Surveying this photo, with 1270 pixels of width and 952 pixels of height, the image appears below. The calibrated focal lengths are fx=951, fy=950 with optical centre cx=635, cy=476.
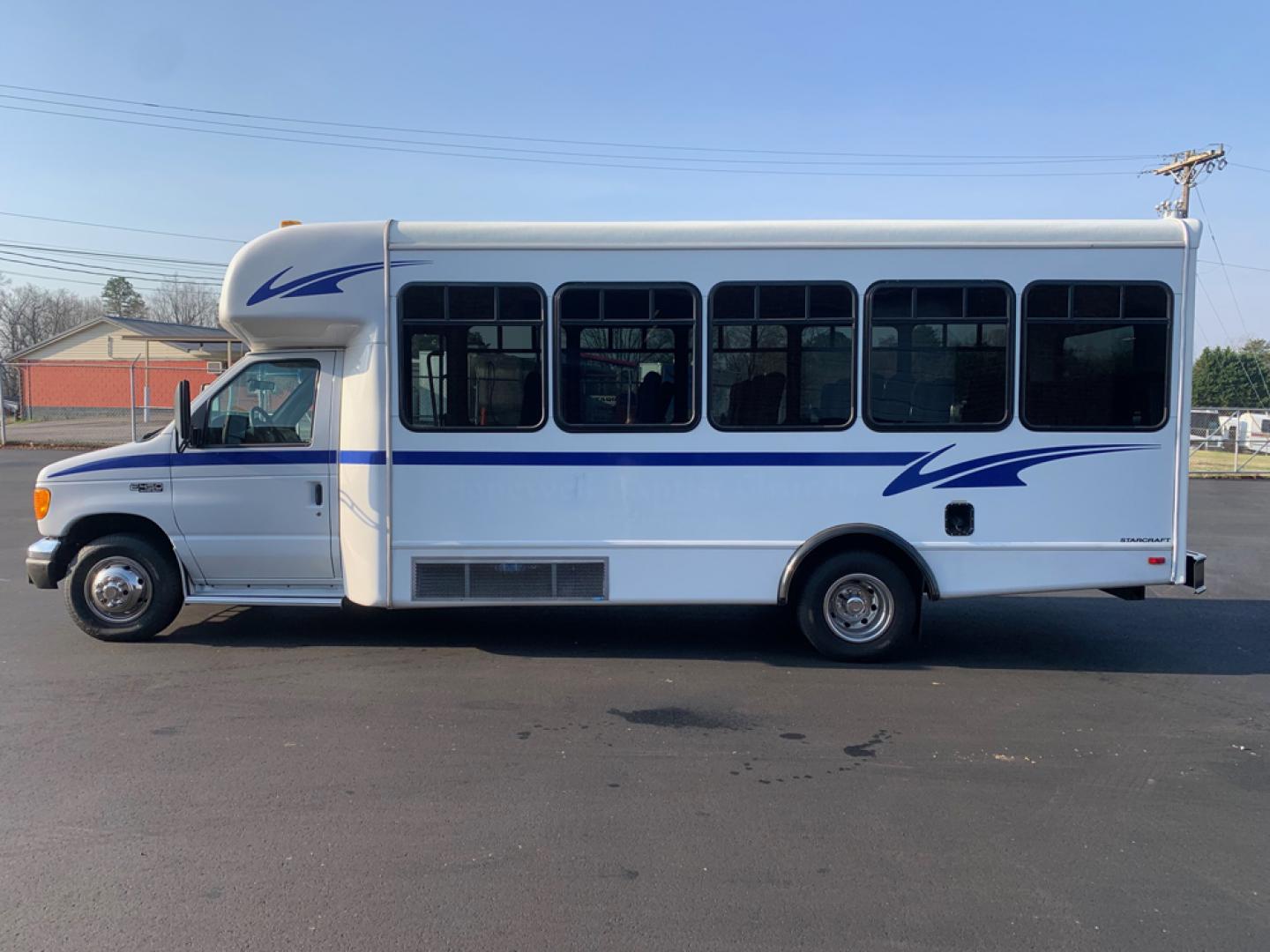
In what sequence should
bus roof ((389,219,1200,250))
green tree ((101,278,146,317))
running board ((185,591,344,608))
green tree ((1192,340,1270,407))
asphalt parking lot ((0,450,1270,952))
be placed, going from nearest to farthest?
asphalt parking lot ((0,450,1270,952)) → bus roof ((389,219,1200,250)) → running board ((185,591,344,608)) → green tree ((1192,340,1270,407)) → green tree ((101,278,146,317))

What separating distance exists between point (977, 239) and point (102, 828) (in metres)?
5.97

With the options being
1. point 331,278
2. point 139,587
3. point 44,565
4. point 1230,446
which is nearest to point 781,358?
point 331,278

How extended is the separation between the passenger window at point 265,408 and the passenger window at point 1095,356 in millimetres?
4977

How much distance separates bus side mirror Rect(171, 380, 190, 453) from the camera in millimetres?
6586

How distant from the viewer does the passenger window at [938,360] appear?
21.1 ft

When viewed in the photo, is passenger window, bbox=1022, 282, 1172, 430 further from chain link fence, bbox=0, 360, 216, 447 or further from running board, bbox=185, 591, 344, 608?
chain link fence, bbox=0, 360, 216, 447

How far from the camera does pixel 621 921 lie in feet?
11.0

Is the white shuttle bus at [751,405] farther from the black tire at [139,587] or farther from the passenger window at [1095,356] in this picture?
the black tire at [139,587]

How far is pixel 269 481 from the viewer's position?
21.8 ft

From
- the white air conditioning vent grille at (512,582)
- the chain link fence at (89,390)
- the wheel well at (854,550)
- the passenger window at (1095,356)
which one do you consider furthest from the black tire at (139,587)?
the chain link fence at (89,390)

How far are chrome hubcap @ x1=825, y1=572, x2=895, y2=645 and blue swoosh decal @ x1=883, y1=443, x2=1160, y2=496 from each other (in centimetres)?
69

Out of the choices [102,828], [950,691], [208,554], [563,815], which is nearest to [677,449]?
[950,691]

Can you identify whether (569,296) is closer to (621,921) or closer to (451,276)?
(451,276)

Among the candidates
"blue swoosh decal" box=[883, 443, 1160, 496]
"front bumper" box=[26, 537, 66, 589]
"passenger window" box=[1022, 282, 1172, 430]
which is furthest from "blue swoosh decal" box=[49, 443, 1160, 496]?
"front bumper" box=[26, 537, 66, 589]
